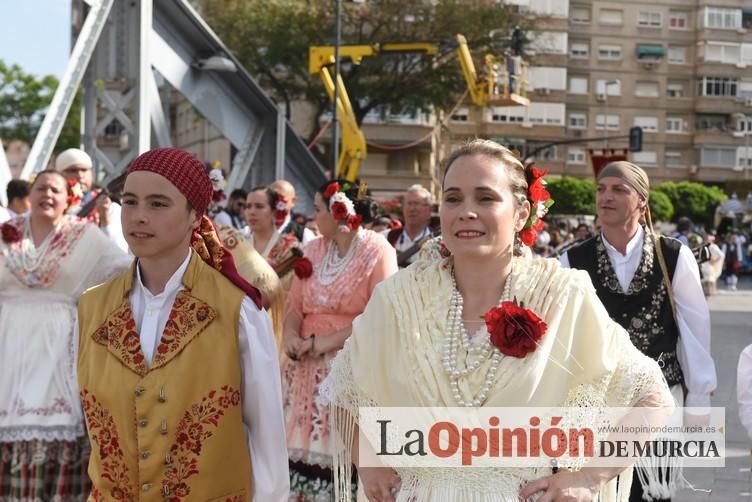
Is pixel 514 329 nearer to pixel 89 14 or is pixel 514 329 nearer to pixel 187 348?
pixel 187 348

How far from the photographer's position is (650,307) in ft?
18.4

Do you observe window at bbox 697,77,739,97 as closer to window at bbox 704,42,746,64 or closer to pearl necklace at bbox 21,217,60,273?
window at bbox 704,42,746,64

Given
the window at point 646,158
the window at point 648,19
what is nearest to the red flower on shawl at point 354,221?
the window at point 648,19

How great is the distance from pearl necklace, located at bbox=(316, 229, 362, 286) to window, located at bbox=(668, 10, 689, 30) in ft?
228

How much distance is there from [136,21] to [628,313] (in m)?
9.57

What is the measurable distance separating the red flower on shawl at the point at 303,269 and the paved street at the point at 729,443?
266 cm

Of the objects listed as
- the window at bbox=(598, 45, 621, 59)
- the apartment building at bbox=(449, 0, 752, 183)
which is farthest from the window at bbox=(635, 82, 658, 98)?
the window at bbox=(598, 45, 621, 59)

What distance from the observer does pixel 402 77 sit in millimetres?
36312

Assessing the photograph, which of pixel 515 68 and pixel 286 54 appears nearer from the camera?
pixel 515 68

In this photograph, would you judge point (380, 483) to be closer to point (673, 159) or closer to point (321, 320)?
point (321, 320)

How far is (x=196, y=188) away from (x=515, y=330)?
1.26 metres

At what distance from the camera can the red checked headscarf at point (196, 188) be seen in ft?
11.8

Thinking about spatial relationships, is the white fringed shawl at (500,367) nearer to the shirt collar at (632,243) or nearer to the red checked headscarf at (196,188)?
the red checked headscarf at (196,188)

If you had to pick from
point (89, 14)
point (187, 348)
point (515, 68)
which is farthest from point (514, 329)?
point (515, 68)
